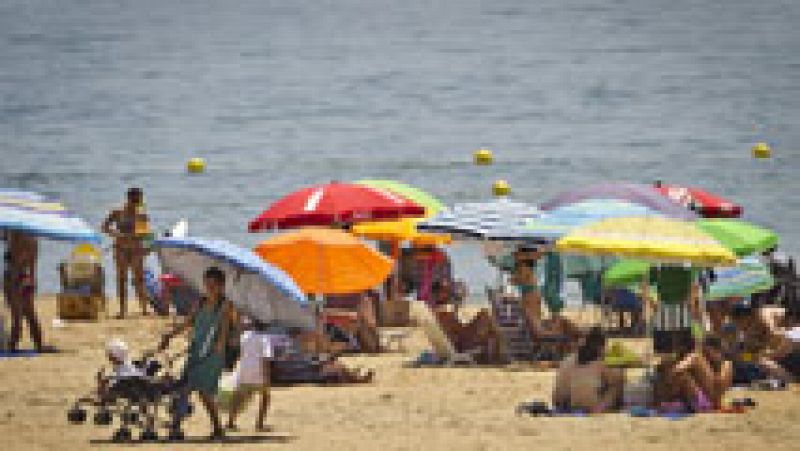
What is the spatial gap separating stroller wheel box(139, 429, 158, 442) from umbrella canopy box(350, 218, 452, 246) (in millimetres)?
6039

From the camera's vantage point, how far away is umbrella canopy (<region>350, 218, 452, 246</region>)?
1830cm

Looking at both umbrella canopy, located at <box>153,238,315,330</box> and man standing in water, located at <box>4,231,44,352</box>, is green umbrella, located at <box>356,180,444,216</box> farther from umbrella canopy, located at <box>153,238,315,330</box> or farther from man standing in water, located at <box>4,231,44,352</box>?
umbrella canopy, located at <box>153,238,315,330</box>

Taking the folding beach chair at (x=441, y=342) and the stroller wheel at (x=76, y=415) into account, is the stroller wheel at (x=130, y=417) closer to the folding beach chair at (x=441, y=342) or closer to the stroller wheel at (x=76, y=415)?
the stroller wheel at (x=76, y=415)

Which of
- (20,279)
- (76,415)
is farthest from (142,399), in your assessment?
(20,279)

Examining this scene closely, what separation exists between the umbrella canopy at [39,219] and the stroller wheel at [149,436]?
3.68 metres

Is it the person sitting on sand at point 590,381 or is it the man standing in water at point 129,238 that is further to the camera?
the man standing in water at point 129,238

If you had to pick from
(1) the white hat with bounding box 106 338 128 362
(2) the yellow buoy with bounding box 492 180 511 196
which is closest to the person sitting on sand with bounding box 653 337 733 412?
(1) the white hat with bounding box 106 338 128 362

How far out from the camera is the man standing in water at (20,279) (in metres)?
16.2

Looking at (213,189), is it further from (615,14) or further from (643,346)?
(615,14)

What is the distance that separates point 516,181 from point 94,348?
21.0 meters

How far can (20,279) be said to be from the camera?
16438mm

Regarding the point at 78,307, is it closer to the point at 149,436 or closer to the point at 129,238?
the point at 129,238

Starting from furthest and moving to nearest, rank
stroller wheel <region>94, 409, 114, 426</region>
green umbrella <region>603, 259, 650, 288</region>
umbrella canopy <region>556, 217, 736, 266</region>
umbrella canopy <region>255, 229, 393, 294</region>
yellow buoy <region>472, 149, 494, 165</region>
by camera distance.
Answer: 1. yellow buoy <region>472, 149, 494, 165</region>
2. green umbrella <region>603, 259, 650, 288</region>
3. umbrella canopy <region>255, 229, 393, 294</region>
4. umbrella canopy <region>556, 217, 736, 266</region>
5. stroller wheel <region>94, 409, 114, 426</region>

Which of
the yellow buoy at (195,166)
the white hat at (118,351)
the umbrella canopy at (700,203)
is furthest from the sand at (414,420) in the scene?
the yellow buoy at (195,166)
